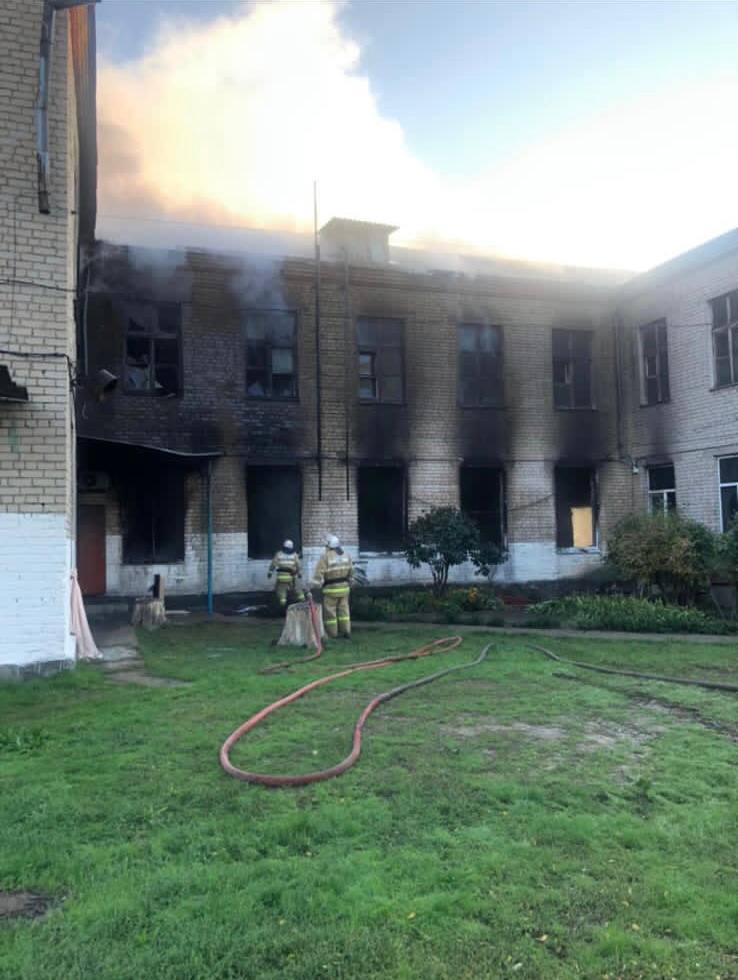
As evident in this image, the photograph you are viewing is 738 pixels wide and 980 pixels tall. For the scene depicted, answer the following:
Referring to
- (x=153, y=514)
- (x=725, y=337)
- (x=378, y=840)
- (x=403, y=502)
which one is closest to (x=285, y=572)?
(x=153, y=514)

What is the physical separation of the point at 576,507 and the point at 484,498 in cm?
235

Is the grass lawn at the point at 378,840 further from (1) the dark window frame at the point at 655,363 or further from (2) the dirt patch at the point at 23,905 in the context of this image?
(1) the dark window frame at the point at 655,363

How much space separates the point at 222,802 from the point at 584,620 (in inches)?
358

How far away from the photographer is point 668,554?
43.7 ft

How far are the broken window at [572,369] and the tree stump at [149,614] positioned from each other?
10313 mm

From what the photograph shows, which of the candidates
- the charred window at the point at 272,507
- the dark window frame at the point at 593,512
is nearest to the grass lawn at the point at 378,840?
the charred window at the point at 272,507

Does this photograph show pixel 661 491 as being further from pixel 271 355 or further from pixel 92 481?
pixel 92 481

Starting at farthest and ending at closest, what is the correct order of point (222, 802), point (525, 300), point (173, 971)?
point (525, 300) < point (222, 802) < point (173, 971)

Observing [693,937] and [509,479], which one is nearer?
[693,937]

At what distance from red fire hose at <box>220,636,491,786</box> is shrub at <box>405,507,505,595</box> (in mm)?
4764

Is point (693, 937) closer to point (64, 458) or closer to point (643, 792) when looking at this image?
point (643, 792)

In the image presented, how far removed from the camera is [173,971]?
2705mm

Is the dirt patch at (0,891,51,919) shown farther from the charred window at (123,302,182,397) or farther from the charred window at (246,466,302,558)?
the charred window at (123,302,182,397)

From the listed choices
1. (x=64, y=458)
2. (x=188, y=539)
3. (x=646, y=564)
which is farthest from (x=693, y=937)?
(x=188, y=539)
